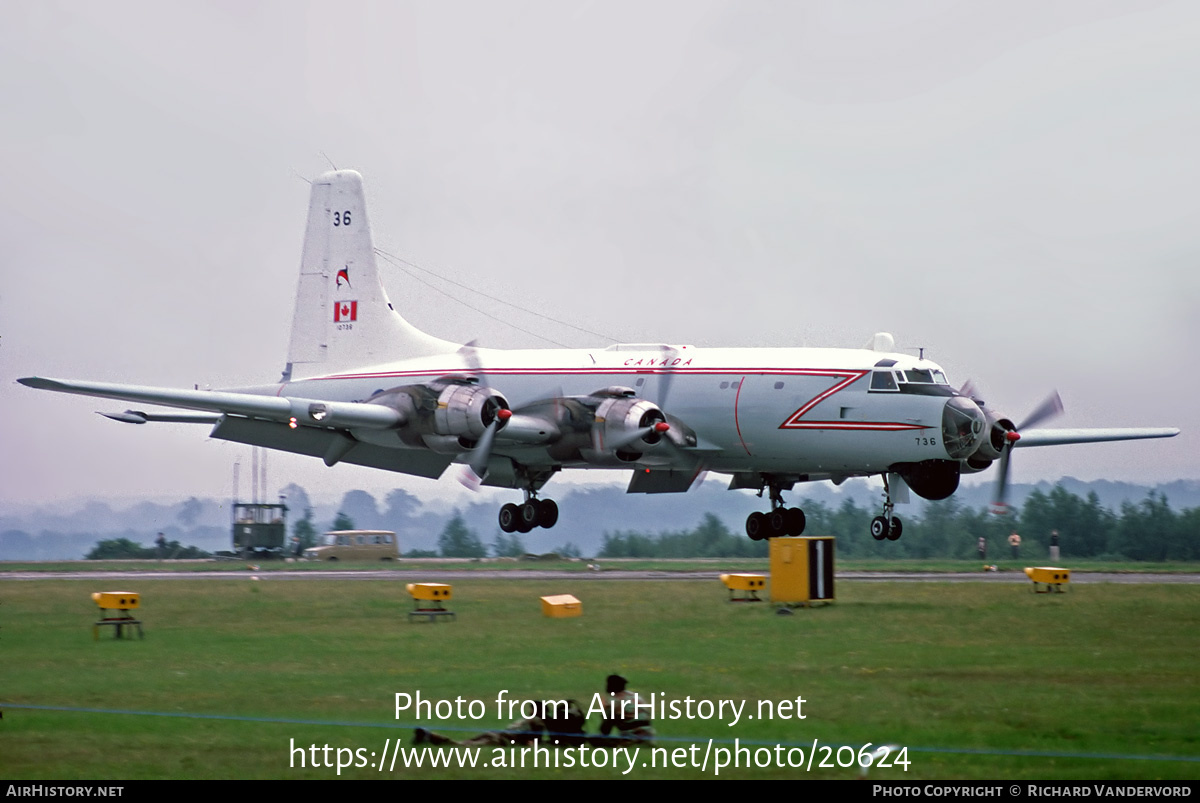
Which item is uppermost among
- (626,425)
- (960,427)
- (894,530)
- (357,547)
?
(626,425)

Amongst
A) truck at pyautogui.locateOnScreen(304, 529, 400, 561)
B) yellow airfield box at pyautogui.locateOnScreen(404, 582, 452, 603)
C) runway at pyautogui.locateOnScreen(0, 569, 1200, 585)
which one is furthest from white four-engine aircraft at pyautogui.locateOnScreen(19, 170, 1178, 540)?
truck at pyautogui.locateOnScreen(304, 529, 400, 561)

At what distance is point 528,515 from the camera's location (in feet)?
142

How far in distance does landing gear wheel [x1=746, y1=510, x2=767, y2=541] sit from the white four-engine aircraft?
0.04 m

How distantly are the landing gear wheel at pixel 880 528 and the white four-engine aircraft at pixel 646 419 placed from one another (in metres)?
0.04

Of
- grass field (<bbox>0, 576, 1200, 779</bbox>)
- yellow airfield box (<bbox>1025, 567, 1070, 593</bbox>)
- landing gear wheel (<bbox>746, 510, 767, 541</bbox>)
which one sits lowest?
grass field (<bbox>0, 576, 1200, 779</bbox>)

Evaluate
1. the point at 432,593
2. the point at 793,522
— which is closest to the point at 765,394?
the point at 793,522

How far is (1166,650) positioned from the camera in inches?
923

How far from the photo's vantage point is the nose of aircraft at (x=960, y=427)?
37.2 meters

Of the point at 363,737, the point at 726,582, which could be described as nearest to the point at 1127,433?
the point at 726,582

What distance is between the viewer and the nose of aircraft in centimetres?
3719

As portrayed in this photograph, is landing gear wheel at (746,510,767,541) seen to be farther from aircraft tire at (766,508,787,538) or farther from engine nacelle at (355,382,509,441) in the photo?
A: engine nacelle at (355,382,509,441)

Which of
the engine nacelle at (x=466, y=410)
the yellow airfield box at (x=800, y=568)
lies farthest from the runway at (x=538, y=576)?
the yellow airfield box at (x=800, y=568)

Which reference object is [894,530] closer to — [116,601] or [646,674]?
[646,674]

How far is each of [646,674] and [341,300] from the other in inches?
1224
